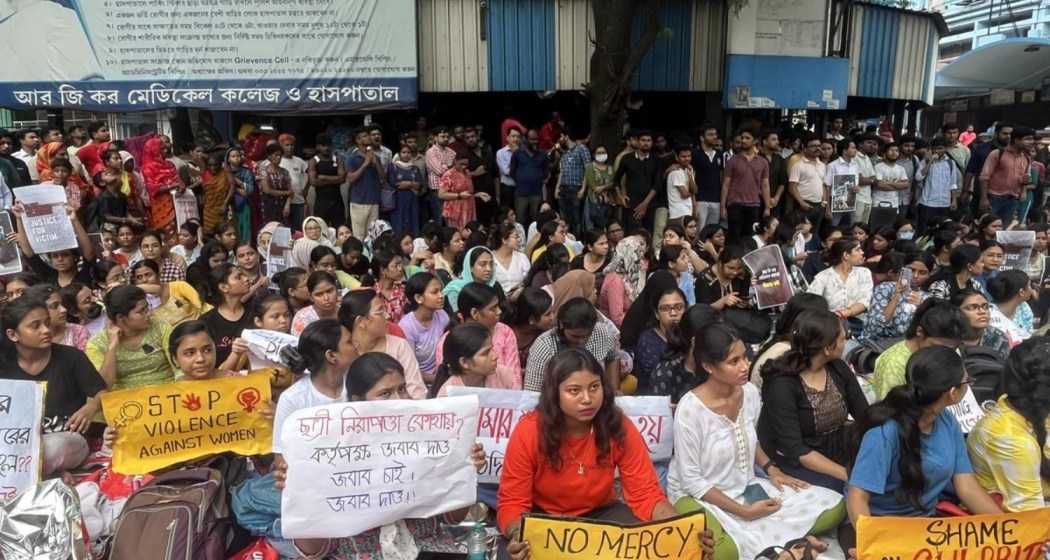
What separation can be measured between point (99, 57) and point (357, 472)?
31.7 feet

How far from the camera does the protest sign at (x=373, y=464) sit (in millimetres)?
3422

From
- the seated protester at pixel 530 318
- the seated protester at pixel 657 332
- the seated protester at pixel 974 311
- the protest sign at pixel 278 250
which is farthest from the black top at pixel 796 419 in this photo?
the protest sign at pixel 278 250

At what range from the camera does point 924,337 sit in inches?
177

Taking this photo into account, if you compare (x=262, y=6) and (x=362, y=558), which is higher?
(x=262, y=6)

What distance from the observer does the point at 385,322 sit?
4.73 m

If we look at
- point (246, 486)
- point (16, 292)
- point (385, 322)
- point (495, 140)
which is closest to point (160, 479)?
point (246, 486)

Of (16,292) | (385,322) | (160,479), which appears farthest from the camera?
(16,292)

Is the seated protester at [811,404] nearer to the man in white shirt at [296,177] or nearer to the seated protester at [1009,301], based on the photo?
the seated protester at [1009,301]

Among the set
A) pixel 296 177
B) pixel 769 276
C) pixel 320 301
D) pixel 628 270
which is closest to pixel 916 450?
pixel 769 276

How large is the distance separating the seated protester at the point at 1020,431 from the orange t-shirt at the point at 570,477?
4.82 ft

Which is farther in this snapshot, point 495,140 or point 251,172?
point 495,140

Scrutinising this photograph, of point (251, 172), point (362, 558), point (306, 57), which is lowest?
point (362, 558)

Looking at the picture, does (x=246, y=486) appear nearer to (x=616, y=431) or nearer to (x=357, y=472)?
(x=357, y=472)

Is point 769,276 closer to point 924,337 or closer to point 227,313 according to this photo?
point 924,337
